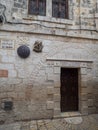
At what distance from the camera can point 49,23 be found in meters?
6.06

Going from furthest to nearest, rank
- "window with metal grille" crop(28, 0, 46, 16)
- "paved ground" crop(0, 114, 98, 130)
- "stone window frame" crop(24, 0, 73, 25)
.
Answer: "window with metal grille" crop(28, 0, 46, 16), "stone window frame" crop(24, 0, 73, 25), "paved ground" crop(0, 114, 98, 130)

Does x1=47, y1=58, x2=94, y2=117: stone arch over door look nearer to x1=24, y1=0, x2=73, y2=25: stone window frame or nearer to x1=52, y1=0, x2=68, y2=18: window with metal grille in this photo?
x1=24, y1=0, x2=73, y2=25: stone window frame

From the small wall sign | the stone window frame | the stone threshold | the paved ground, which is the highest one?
the stone window frame

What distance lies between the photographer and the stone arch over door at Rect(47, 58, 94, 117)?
594 centimetres

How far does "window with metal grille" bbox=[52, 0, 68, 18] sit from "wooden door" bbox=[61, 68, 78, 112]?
187cm

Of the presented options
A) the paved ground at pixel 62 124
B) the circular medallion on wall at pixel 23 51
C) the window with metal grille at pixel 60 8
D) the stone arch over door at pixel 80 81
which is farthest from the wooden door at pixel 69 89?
the window with metal grille at pixel 60 8

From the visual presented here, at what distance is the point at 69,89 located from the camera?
6.38m

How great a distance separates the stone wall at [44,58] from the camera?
5.53m

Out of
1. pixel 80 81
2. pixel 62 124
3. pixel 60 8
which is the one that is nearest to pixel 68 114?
pixel 62 124

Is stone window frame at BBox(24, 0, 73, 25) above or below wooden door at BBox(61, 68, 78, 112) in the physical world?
above

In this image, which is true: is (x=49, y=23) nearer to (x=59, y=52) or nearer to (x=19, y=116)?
(x=59, y=52)

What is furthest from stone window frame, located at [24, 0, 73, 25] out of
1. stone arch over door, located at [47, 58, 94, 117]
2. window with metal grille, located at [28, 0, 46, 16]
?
stone arch over door, located at [47, 58, 94, 117]

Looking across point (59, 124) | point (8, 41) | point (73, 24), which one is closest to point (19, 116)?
point (59, 124)

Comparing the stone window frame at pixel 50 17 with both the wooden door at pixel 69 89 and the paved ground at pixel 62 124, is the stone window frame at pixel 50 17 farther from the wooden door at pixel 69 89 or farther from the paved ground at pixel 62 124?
the paved ground at pixel 62 124
